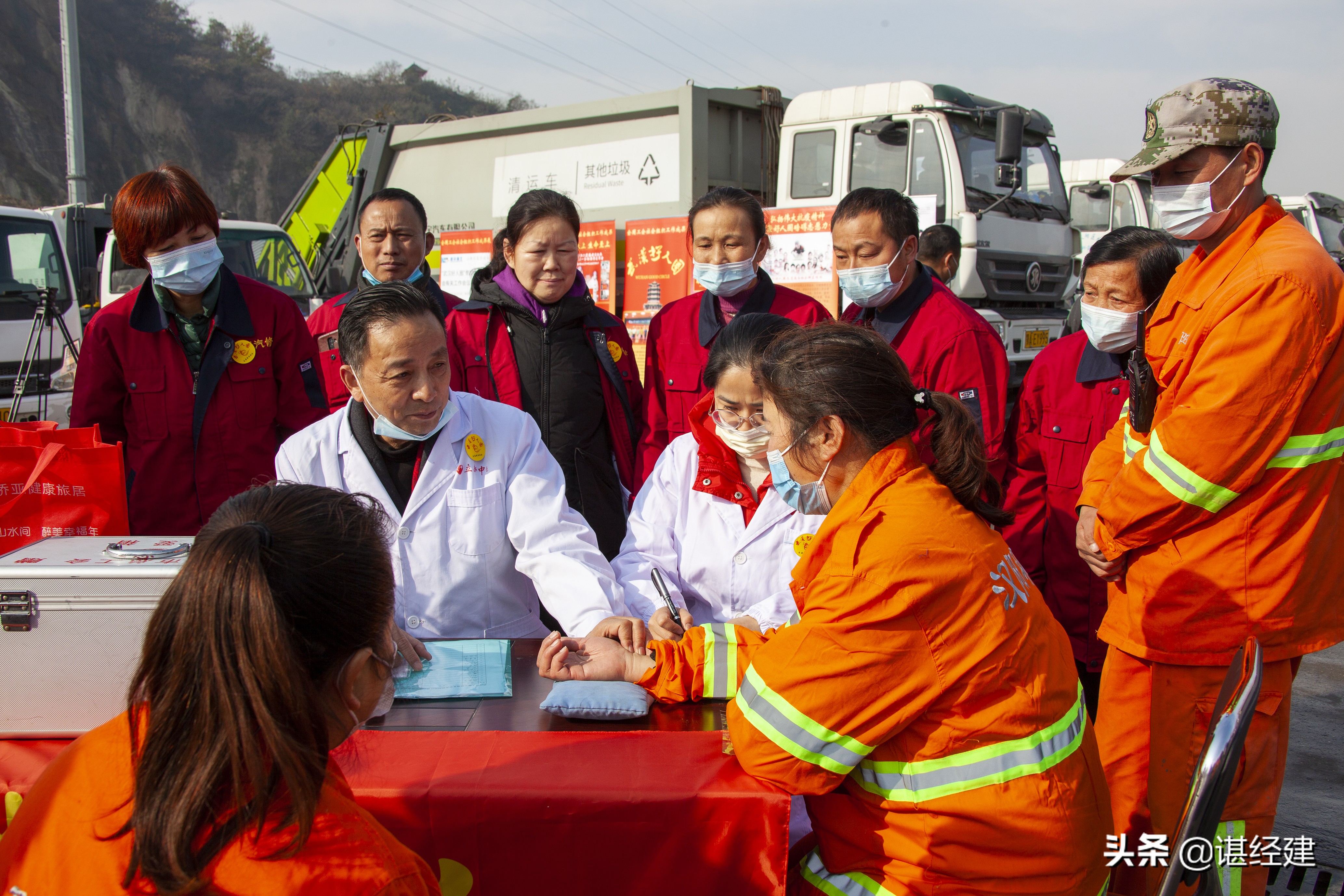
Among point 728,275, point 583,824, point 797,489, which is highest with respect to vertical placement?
point 728,275

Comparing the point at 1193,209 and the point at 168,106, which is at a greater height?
the point at 168,106

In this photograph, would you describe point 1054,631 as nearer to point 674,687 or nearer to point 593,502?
point 674,687

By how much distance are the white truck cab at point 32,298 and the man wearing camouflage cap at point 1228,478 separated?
756 centimetres

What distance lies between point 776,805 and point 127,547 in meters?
1.30

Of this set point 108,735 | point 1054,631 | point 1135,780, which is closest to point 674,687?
point 1054,631

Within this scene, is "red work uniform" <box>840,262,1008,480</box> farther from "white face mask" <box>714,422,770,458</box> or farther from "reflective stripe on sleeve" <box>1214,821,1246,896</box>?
"reflective stripe on sleeve" <box>1214,821,1246,896</box>

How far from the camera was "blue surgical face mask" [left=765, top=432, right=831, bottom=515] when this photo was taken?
1.71 meters

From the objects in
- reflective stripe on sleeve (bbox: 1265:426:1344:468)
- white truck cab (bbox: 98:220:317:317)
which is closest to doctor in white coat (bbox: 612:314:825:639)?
reflective stripe on sleeve (bbox: 1265:426:1344:468)

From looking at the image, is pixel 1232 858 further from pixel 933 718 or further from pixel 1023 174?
pixel 1023 174

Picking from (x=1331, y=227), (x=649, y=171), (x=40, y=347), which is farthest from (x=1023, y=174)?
(x=1331, y=227)

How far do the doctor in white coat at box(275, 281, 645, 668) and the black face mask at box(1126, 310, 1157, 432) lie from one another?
1378 mm

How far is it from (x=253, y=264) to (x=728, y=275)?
7116mm

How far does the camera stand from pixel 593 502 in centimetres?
333

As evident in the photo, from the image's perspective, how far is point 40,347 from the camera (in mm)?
7391
